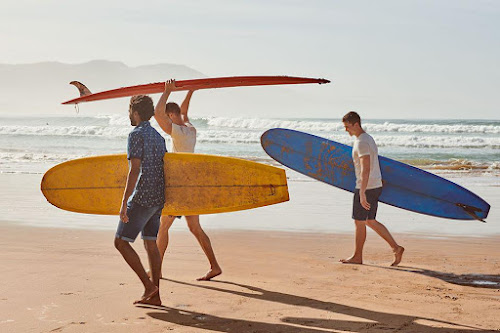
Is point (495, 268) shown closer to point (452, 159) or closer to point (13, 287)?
point (13, 287)

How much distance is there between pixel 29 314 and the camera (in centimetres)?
454

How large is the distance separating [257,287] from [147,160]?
1.52 meters

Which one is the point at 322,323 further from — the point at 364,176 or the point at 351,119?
the point at 351,119

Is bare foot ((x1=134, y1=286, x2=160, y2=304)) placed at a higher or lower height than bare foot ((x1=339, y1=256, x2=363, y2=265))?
higher

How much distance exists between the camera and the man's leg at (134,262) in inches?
182

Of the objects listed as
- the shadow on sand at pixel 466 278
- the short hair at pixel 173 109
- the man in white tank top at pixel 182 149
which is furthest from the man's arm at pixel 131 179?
the shadow on sand at pixel 466 278

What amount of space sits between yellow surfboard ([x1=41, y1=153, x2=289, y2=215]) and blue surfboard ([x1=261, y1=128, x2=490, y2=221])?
2599mm

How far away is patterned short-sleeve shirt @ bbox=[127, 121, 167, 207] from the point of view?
453cm

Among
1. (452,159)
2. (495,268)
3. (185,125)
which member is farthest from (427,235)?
(452,159)

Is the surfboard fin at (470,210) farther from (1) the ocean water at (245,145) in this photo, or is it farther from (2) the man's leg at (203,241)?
(1) the ocean water at (245,145)

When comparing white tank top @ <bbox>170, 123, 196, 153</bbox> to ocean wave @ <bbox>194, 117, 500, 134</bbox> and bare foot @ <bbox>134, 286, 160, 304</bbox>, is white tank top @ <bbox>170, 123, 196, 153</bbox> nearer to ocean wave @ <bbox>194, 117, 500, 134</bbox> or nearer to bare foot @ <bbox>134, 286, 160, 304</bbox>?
bare foot @ <bbox>134, 286, 160, 304</bbox>

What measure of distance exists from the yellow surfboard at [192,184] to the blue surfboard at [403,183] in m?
2.60

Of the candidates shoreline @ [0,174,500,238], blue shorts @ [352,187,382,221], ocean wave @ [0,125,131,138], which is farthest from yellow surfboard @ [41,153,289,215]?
ocean wave @ [0,125,131,138]

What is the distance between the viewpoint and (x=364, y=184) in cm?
634
